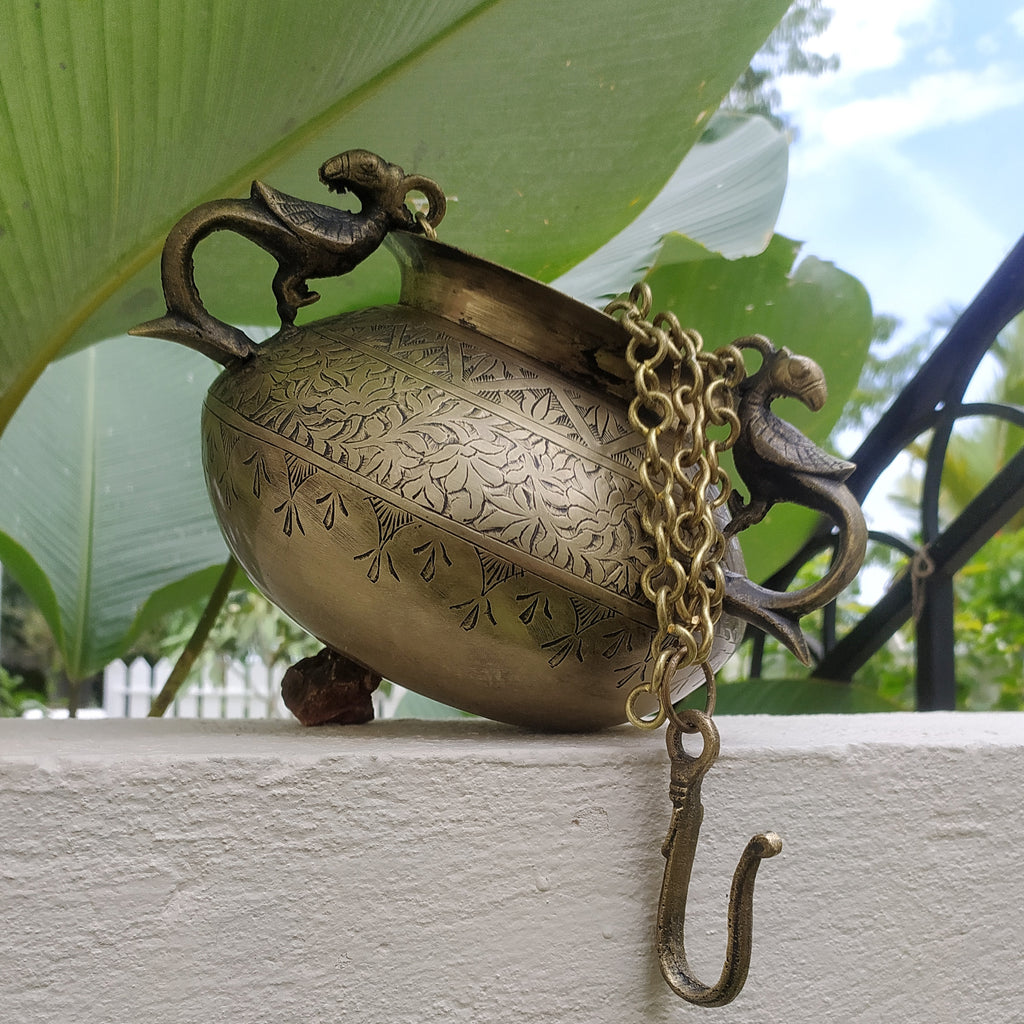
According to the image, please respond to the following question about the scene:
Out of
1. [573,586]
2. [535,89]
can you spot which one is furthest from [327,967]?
[535,89]

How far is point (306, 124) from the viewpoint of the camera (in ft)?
2.18

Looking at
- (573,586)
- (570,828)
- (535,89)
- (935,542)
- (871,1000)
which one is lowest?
(871,1000)

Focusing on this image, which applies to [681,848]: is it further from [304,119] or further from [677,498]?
[304,119]

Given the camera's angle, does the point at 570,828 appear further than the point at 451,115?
No

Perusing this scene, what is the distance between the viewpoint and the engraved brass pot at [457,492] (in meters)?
0.48

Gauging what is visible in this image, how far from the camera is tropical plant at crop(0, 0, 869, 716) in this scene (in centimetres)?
56

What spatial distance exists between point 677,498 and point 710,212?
Result: 2.13 feet

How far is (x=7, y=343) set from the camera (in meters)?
0.66

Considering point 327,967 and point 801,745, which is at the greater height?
point 801,745

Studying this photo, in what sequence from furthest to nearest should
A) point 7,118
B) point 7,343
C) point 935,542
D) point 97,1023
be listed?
point 935,542, point 7,343, point 7,118, point 97,1023

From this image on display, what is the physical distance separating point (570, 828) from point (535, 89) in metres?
0.51

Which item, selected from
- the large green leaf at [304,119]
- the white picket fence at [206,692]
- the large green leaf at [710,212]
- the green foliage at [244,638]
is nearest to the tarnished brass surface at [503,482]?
the large green leaf at [304,119]

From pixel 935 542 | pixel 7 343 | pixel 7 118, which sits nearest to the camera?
pixel 7 118

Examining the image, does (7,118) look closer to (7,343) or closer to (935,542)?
(7,343)
